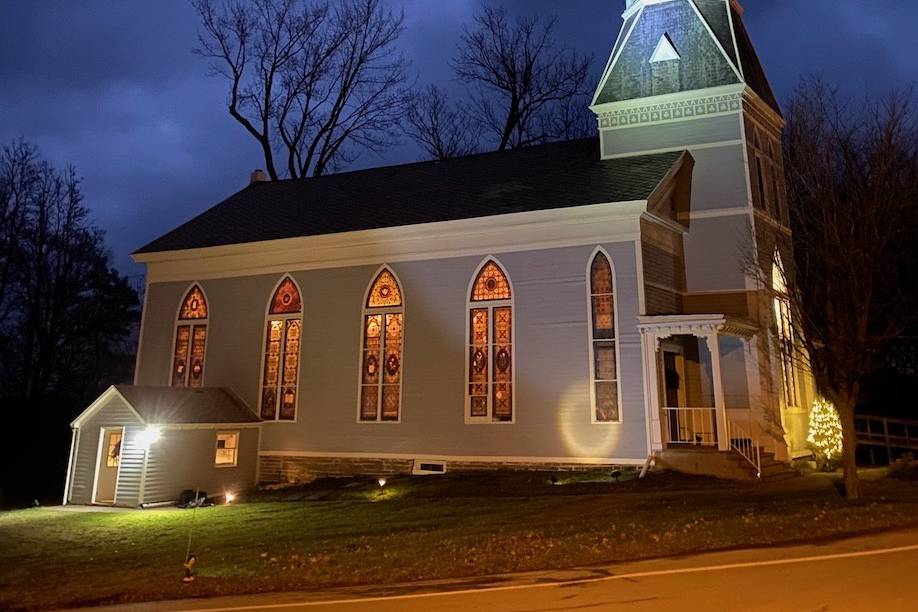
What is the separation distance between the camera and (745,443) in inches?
673

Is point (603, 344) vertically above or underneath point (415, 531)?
above

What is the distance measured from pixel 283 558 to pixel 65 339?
31.8 metres

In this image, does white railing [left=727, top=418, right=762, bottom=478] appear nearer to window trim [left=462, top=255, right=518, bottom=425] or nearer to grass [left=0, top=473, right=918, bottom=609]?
grass [left=0, top=473, right=918, bottom=609]

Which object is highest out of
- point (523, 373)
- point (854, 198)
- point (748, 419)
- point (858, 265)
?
point (854, 198)

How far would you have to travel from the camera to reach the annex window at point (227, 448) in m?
19.1

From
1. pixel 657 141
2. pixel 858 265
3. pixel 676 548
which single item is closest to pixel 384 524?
pixel 676 548

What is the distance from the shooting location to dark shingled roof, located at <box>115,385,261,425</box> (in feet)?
58.0

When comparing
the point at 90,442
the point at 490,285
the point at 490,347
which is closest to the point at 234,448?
the point at 90,442

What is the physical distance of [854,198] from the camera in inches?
506

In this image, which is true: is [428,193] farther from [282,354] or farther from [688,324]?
[688,324]

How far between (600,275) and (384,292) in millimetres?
5899

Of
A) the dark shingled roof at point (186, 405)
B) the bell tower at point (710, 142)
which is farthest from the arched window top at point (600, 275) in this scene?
the dark shingled roof at point (186, 405)

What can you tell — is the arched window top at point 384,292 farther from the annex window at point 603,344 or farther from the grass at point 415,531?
the annex window at point 603,344

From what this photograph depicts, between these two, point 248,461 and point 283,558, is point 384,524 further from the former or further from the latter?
point 248,461
